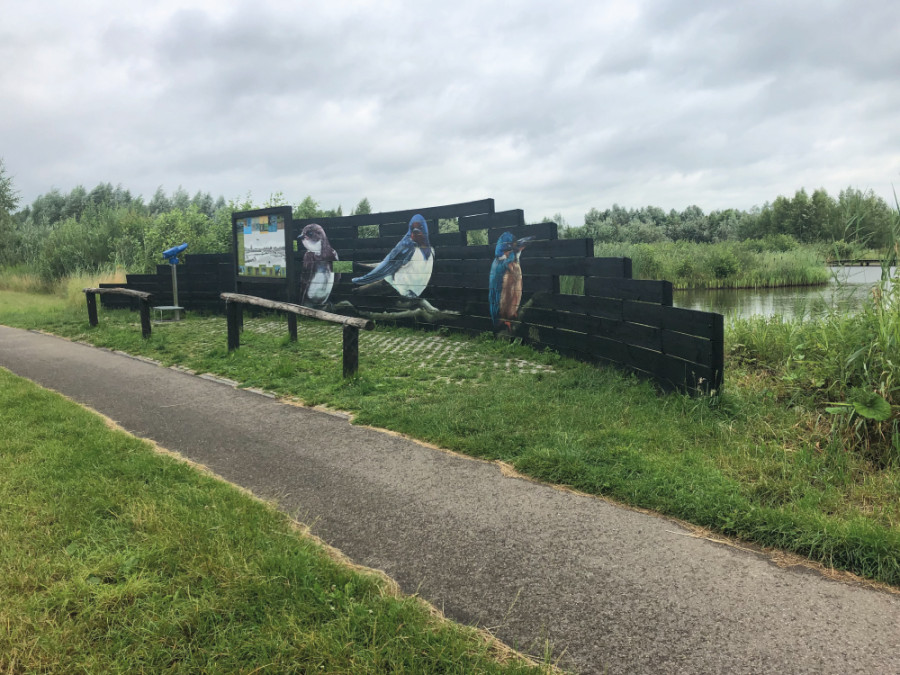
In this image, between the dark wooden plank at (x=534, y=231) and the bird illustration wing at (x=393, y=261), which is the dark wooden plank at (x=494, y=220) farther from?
the bird illustration wing at (x=393, y=261)

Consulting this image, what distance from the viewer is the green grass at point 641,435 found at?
3.32m

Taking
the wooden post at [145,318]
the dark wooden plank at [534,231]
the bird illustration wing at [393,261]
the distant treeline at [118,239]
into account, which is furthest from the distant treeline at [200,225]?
the wooden post at [145,318]

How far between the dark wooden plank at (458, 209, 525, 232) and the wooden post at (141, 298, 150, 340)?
5.56 m

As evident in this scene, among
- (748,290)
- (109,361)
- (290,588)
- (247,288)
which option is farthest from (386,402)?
→ (748,290)

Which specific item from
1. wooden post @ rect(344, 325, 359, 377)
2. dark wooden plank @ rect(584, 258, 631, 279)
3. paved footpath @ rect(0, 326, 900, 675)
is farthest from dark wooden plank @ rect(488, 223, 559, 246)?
paved footpath @ rect(0, 326, 900, 675)

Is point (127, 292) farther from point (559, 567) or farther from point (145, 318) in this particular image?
point (559, 567)

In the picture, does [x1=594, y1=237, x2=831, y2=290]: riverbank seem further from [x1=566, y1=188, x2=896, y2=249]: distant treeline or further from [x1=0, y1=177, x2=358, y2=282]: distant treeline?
[x1=0, y1=177, x2=358, y2=282]: distant treeline

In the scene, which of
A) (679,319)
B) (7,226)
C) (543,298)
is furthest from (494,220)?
(7,226)

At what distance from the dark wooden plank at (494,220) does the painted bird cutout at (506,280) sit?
0.63 feet

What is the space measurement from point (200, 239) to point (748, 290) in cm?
1845

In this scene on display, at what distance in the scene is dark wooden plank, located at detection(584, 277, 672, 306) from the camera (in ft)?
20.6

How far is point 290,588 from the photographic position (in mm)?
2660

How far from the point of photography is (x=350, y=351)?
22.7ft

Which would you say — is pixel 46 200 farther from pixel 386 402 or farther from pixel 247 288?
pixel 386 402
